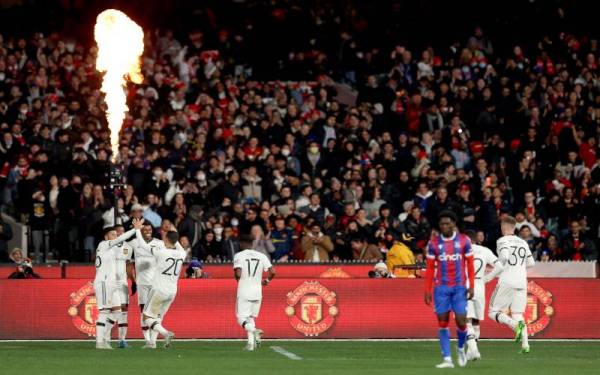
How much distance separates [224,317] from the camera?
24.3 metres

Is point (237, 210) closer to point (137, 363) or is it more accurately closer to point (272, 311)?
point (272, 311)

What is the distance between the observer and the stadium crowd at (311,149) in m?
27.5

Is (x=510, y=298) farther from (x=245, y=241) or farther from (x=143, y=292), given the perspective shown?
(x=143, y=292)

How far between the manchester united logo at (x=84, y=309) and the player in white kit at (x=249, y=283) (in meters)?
3.65

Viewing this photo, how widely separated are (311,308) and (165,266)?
370 cm

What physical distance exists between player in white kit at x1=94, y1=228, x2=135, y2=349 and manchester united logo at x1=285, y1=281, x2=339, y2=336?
3.63 meters

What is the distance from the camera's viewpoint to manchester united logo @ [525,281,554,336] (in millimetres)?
24375

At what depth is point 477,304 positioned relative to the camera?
20969 mm

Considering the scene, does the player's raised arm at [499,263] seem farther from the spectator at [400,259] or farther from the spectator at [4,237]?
the spectator at [4,237]

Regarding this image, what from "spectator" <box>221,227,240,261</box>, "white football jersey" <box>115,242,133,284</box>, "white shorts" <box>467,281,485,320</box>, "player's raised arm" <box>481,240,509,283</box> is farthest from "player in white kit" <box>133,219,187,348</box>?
"spectator" <box>221,227,240,261</box>

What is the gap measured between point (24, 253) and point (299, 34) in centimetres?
1185

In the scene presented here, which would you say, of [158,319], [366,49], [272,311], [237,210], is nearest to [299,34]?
[366,49]

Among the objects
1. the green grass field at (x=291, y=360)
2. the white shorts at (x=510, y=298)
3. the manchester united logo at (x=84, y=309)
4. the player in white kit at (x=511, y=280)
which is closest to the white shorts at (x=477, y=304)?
the player in white kit at (x=511, y=280)

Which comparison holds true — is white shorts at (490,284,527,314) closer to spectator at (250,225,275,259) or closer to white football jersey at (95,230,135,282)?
white football jersey at (95,230,135,282)
